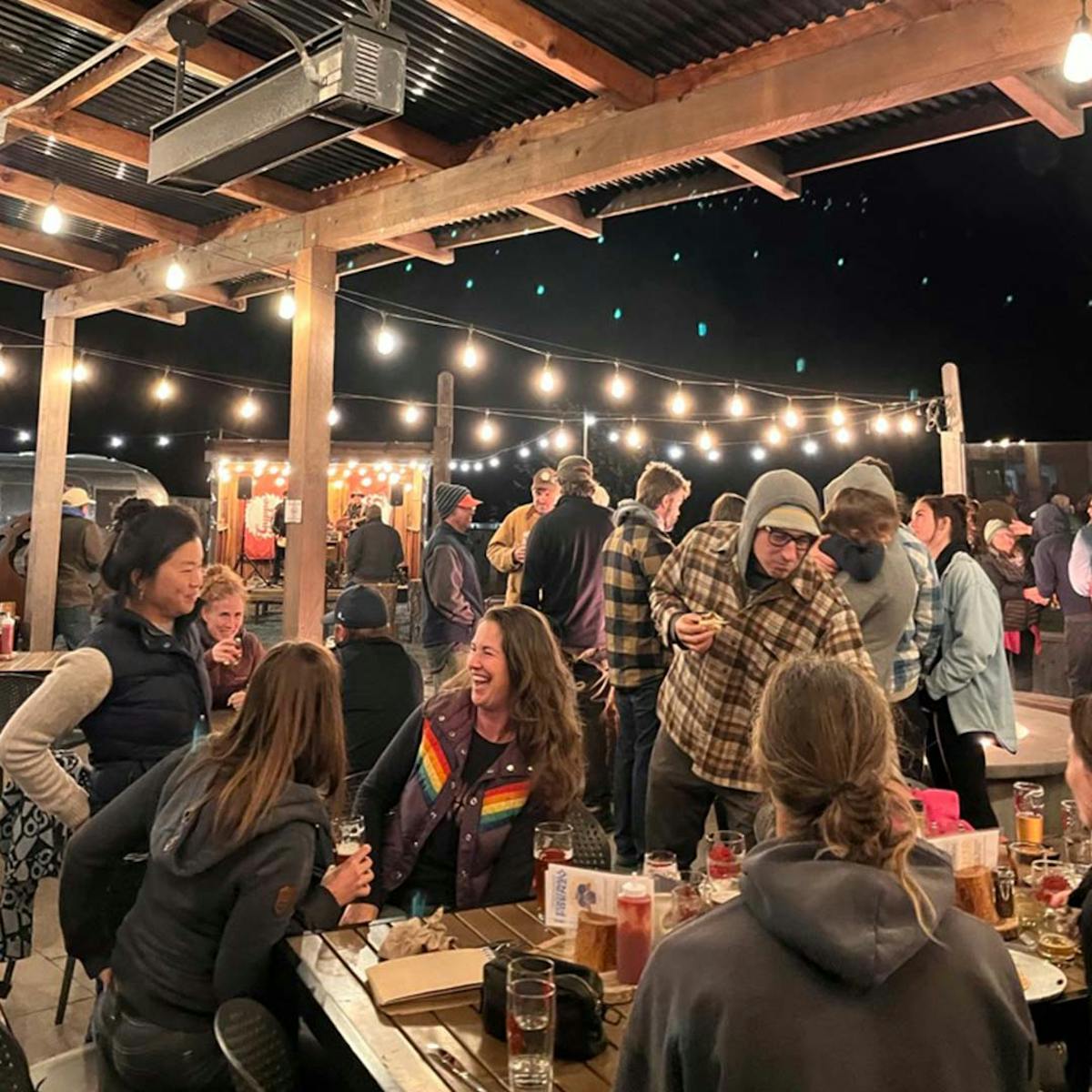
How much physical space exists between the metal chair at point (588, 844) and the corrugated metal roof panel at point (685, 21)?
2.98m

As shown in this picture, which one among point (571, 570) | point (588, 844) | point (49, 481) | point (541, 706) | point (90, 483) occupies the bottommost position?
point (588, 844)

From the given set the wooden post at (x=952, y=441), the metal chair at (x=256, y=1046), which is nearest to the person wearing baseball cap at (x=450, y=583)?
the metal chair at (x=256, y=1046)

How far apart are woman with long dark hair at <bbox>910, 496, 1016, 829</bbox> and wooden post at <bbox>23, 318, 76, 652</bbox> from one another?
6.65 m

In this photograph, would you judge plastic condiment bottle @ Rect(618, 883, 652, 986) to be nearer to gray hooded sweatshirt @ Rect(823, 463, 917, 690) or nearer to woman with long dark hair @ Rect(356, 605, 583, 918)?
woman with long dark hair @ Rect(356, 605, 583, 918)

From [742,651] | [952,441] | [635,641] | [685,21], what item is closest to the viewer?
[742,651]

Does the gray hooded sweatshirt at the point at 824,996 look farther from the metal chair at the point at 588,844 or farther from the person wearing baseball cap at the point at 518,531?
the person wearing baseball cap at the point at 518,531

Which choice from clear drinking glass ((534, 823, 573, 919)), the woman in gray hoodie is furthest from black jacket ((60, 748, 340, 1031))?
the woman in gray hoodie

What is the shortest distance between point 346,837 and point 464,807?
0.34m

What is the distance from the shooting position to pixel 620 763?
4.73m

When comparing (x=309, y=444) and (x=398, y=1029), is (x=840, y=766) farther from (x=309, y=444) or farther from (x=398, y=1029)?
(x=309, y=444)

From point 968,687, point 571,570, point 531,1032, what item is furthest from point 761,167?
point 531,1032

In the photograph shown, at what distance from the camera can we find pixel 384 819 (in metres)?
2.82

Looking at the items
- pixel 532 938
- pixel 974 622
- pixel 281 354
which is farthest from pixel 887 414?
pixel 281 354

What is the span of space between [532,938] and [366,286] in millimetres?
17941
